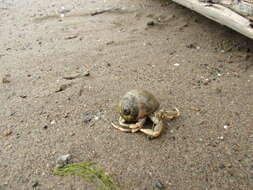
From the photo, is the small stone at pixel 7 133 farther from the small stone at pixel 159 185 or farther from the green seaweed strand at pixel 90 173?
the small stone at pixel 159 185

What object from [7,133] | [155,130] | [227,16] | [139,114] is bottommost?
[7,133]

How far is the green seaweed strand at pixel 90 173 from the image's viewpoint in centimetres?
201

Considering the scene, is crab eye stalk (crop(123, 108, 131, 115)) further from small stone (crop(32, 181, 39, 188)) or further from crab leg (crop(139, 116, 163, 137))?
small stone (crop(32, 181, 39, 188))

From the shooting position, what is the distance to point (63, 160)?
2.20 meters

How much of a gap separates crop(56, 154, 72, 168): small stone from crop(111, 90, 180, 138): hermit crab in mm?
559

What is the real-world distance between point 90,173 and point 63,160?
29 centimetres

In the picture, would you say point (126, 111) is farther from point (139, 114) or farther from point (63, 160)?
point (63, 160)

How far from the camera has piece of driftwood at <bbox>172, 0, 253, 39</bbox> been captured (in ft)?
10.1

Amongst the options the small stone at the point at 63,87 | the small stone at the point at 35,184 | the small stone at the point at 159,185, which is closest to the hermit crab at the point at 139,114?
the small stone at the point at 159,185

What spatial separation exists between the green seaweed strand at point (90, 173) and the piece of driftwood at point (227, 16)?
2.40 meters

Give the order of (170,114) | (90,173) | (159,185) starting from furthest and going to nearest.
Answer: (170,114) → (90,173) → (159,185)

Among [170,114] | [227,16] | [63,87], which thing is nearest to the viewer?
[170,114]

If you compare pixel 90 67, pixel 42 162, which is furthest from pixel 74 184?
pixel 90 67

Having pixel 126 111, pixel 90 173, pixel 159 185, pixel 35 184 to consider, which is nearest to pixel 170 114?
pixel 126 111
